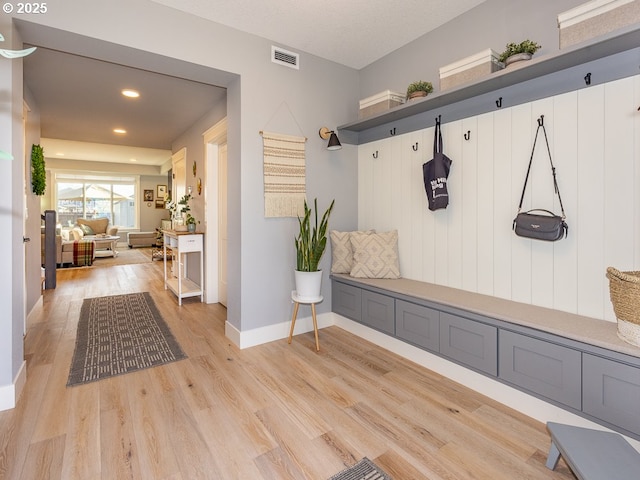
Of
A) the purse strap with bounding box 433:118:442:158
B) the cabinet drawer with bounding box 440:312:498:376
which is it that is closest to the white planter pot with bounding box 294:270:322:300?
the cabinet drawer with bounding box 440:312:498:376

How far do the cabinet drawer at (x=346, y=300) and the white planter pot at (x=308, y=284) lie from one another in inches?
16.9

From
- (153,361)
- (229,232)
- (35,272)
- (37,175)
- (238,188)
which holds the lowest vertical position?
(153,361)

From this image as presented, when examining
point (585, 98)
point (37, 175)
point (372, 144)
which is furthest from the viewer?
point (37, 175)

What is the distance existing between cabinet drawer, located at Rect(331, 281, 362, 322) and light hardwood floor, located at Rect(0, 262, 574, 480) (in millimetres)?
405

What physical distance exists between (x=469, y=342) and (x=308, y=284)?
1.26m

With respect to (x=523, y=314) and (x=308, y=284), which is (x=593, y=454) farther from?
(x=308, y=284)

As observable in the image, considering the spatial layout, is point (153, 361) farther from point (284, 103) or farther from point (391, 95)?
point (391, 95)

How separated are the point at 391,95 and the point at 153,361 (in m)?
2.90

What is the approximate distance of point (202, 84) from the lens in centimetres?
351

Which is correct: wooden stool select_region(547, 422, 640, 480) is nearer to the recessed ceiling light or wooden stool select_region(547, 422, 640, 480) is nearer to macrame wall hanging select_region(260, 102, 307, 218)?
macrame wall hanging select_region(260, 102, 307, 218)

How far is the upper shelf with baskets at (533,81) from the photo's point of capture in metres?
1.70

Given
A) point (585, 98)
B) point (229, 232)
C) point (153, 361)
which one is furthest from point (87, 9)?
point (585, 98)

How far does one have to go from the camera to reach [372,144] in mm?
3344

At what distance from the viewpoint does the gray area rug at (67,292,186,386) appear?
2482 mm
